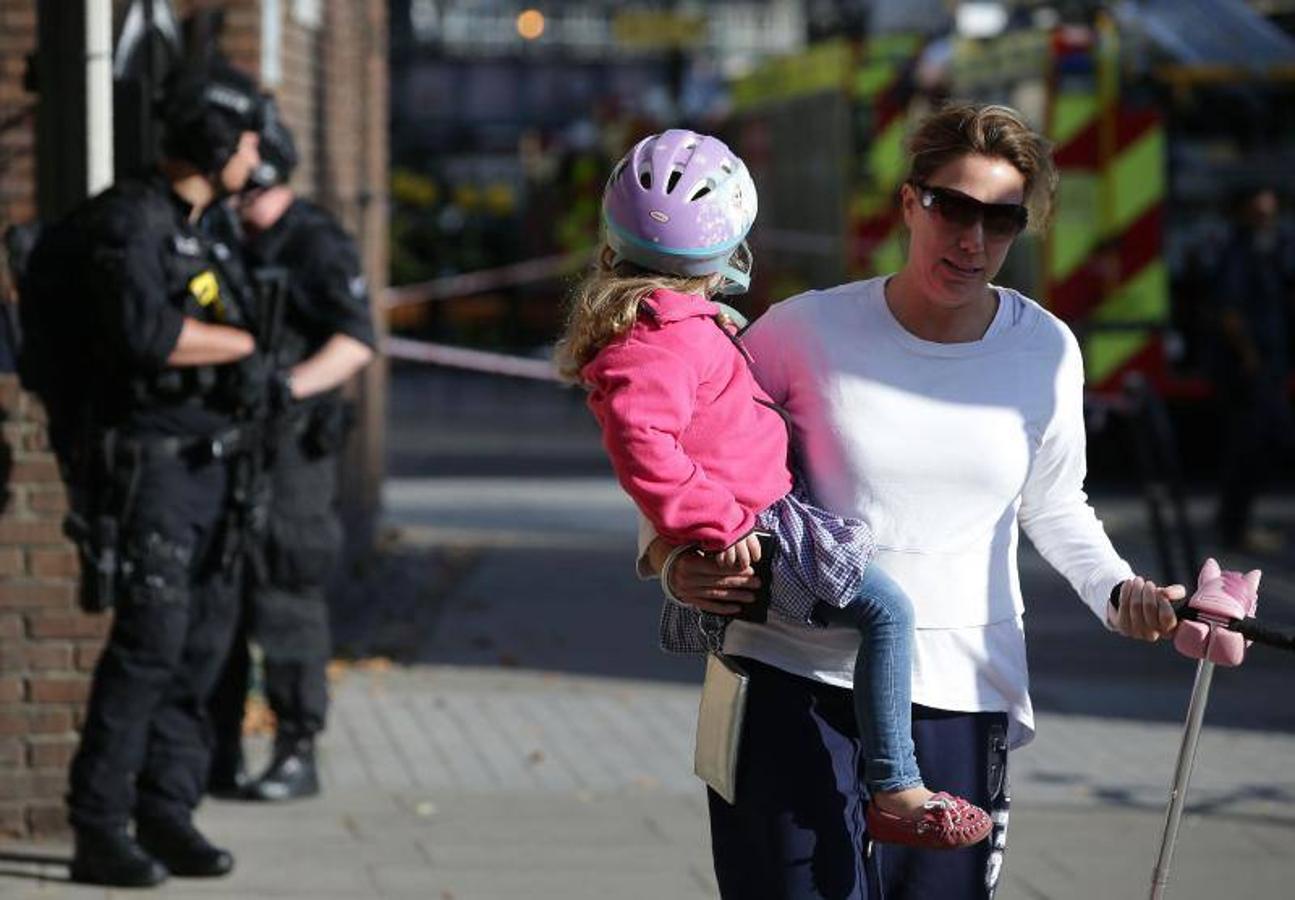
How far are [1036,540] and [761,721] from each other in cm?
62

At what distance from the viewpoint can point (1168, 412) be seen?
16609mm

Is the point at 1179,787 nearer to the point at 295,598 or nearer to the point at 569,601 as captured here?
Answer: the point at 295,598

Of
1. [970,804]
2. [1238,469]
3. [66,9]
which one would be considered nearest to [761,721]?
[970,804]

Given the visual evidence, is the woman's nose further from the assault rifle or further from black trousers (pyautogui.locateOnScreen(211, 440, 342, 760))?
black trousers (pyautogui.locateOnScreen(211, 440, 342, 760))

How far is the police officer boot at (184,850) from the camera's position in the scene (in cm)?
627

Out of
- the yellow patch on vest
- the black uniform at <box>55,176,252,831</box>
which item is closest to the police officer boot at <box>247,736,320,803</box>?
the black uniform at <box>55,176,252,831</box>

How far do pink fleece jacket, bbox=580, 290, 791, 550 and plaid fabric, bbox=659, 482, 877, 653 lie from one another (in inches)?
1.6

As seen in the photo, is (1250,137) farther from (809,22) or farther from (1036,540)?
(1036,540)

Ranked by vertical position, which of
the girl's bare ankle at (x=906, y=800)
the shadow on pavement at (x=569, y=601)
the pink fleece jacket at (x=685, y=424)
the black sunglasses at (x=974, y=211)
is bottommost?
the shadow on pavement at (x=569, y=601)

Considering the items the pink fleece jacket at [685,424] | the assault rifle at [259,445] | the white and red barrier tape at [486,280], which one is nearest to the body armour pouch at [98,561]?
the assault rifle at [259,445]

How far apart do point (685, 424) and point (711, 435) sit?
2.7 inches

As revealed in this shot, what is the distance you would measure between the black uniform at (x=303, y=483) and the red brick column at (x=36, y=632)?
652mm

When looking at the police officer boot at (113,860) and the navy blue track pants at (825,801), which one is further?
the police officer boot at (113,860)

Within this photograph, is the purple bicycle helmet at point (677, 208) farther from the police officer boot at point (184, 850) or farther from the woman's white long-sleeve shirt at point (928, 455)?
the police officer boot at point (184, 850)
